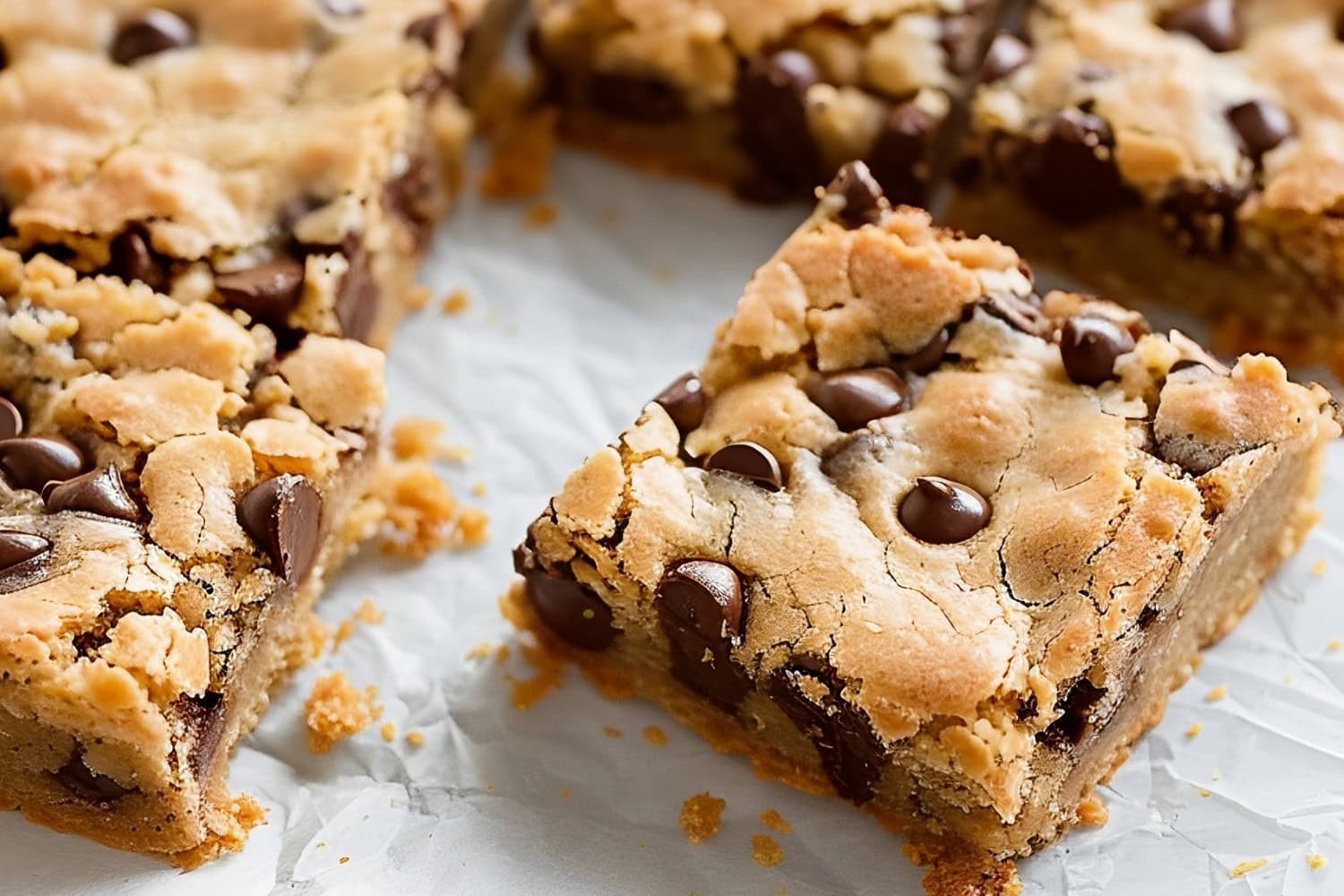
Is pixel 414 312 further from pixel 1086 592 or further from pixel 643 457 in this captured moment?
pixel 1086 592

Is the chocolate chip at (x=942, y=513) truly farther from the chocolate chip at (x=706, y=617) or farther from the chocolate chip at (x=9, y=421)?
the chocolate chip at (x=9, y=421)

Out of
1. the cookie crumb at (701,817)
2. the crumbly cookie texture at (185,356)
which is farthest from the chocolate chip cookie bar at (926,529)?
the crumbly cookie texture at (185,356)

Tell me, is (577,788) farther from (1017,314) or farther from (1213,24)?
(1213,24)

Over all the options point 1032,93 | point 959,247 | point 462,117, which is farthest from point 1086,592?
point 462,117

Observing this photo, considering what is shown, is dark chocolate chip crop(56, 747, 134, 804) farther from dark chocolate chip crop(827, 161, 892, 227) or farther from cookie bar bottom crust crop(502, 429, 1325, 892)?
dark chocolate chip crop(827, 161, 892, 227)

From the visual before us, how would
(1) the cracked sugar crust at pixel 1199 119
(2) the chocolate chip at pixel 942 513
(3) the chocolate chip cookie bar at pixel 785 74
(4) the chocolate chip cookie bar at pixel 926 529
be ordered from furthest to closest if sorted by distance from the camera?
(3) the chocolate chip cookie bar at pixel 785 74, (1) the cracked sugar crust at pixel 1199 119, (2) the chocolate chip at pixel 942 513, (4) the chocolate chip cookie bar at pixel 926 529

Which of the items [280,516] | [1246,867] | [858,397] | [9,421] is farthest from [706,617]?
[9,421]
